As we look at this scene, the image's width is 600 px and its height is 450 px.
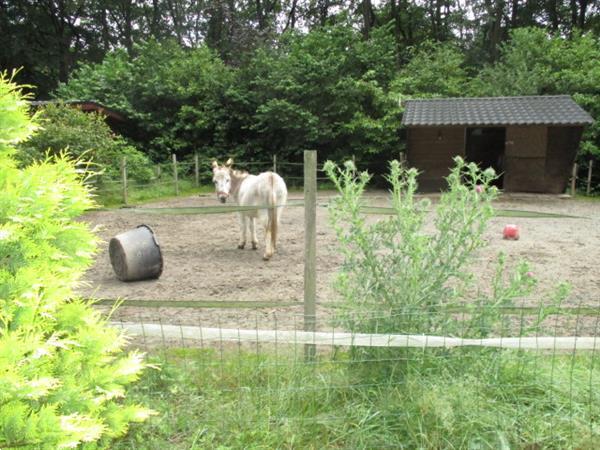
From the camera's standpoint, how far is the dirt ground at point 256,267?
4.15 m

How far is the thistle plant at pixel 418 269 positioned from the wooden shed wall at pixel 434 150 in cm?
1298

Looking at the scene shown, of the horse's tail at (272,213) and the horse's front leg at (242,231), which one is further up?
the horse's tail at (272,213)

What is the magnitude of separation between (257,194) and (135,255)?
204 centimetres

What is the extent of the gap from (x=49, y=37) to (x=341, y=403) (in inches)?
1250

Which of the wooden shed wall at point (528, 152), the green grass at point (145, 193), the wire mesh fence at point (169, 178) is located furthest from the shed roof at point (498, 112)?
the green grass at point (145, 193)

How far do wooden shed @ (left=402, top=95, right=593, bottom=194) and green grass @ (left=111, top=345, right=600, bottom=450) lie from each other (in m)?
12.7

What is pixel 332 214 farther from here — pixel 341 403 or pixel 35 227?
A: pixel 35 227

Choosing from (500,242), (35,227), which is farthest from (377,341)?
(500,242)

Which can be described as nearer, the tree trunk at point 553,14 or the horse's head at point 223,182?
the horse's head at point 223,182

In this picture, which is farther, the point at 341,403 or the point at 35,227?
the point at 341,403

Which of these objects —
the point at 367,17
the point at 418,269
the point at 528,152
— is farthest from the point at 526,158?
the point at 367,17

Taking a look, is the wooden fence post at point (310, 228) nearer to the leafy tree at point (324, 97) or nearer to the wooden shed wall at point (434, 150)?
the wooden shed wall at point (434, 150)

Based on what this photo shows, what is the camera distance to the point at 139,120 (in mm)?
18125

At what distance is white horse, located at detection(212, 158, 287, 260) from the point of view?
249 inches
